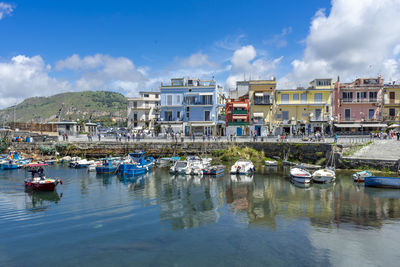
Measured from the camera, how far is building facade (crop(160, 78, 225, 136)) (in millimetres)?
60562

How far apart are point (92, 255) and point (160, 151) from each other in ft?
121

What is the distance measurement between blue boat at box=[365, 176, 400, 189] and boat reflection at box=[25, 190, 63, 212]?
30078 millimetres

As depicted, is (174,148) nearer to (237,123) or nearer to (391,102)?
(237,123)

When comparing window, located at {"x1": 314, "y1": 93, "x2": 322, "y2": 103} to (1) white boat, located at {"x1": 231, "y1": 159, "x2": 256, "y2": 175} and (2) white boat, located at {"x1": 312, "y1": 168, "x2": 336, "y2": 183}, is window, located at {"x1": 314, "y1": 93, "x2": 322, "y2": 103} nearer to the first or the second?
(1) white boat, located at {"x1": 231, "y1": 159, "x2": 256, "y2": 175}

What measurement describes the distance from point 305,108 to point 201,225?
46.9 metres

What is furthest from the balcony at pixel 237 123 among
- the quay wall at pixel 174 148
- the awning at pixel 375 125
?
the awning at pixel 375 125

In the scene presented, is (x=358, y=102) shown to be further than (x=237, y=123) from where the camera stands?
No

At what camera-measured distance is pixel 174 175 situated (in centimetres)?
3647

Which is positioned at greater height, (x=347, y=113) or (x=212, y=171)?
(x=347, y=113)

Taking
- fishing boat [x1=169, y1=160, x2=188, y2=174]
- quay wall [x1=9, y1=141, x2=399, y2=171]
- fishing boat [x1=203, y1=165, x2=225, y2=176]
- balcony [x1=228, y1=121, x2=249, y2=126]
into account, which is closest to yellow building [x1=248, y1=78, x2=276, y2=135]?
balcony [x1=228, y1=121, x2=249, y2=126]

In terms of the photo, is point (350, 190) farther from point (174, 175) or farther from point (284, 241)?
point (174, 175)

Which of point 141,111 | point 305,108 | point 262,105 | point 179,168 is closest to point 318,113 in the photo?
point 305,108

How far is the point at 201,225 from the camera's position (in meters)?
18.2

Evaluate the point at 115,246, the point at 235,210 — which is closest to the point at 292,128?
the point at 235,210
